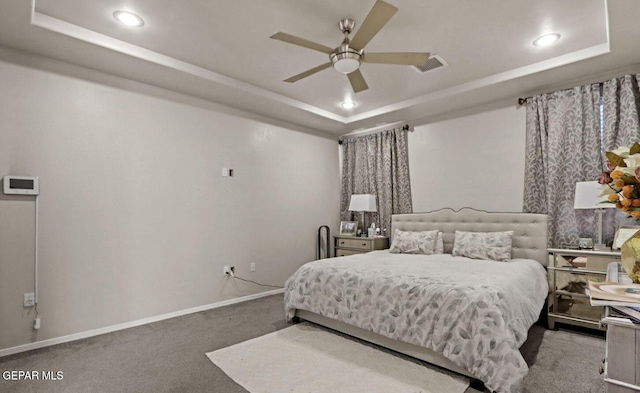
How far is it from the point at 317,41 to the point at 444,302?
2467 millimetres

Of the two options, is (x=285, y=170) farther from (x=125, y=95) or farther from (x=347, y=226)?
(x=125, y=95)

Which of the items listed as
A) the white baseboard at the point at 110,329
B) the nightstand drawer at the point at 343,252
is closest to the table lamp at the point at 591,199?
the nightstand drawer at the point at 343,252

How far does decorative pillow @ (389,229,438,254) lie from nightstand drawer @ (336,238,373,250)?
683mm

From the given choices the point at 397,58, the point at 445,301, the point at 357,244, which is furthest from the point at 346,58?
the point at 357,244

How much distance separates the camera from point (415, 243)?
13.6ft

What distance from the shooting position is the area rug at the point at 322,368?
84.7 inches

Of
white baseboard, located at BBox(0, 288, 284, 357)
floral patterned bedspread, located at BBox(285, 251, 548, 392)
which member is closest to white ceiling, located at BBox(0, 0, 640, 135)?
floral patterned bedspread, located at BBox(285, 251, 548, 392)

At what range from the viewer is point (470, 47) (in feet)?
9.90

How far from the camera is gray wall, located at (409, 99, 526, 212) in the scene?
3.95 meters

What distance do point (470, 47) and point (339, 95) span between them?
169 centimetres

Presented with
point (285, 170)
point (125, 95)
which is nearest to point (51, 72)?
point (125, 95)

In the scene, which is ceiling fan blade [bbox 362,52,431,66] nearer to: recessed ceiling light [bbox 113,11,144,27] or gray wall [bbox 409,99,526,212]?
recessed ceiling light [bbox 113,11,144,27]

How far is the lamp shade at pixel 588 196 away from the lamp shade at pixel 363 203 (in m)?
2.58

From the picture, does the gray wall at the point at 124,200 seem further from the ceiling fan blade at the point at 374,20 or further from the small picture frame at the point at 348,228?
the ceiling fan blade at the point at 374,20
